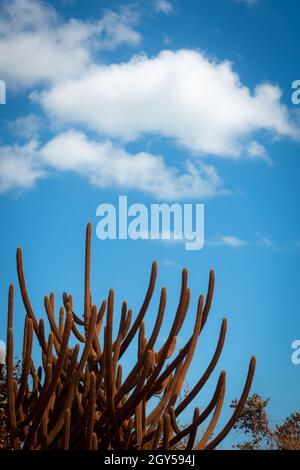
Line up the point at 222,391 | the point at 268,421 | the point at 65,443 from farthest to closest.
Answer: the point at 268,421 < the point at 222,391 < the point at 65,443

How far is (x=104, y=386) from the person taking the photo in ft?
10.5

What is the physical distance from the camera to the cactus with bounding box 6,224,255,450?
303cm

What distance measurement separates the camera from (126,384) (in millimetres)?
3148

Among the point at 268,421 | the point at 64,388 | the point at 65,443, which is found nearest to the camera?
the point at 65,443

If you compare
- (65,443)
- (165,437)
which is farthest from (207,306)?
(65,443)

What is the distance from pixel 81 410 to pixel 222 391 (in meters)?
0.76

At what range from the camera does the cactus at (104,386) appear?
303cm

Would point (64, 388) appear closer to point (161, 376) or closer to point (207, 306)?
point (161, 376)

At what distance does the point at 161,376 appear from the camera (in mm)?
3307
